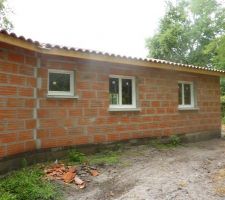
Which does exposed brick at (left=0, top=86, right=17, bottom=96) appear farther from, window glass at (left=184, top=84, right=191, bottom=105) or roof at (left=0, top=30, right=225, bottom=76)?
window glass at (left=184, top=84, right=191, bottom=105)

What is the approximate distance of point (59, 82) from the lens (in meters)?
9.24

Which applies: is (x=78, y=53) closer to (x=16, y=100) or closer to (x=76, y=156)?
(x=16, y=100)

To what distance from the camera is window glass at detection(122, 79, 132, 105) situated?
11.0 m

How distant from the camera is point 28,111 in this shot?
27.1 feet

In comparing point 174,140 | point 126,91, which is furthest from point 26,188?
point 174,140

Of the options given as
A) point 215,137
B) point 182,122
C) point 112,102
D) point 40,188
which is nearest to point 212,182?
point 40,188

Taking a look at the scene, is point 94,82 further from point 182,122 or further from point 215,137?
point 215,137

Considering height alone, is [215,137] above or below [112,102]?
below

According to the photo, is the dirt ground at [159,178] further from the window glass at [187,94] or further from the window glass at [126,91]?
the window glass at [187,94]

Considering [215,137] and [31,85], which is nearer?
[31,85]

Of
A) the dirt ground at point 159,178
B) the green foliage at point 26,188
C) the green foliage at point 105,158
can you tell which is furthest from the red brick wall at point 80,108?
the dirt ground at point 159,178

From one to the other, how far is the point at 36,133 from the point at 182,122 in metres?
6.81

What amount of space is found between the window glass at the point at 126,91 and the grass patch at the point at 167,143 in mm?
1885

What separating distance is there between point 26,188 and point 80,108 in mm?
3745
